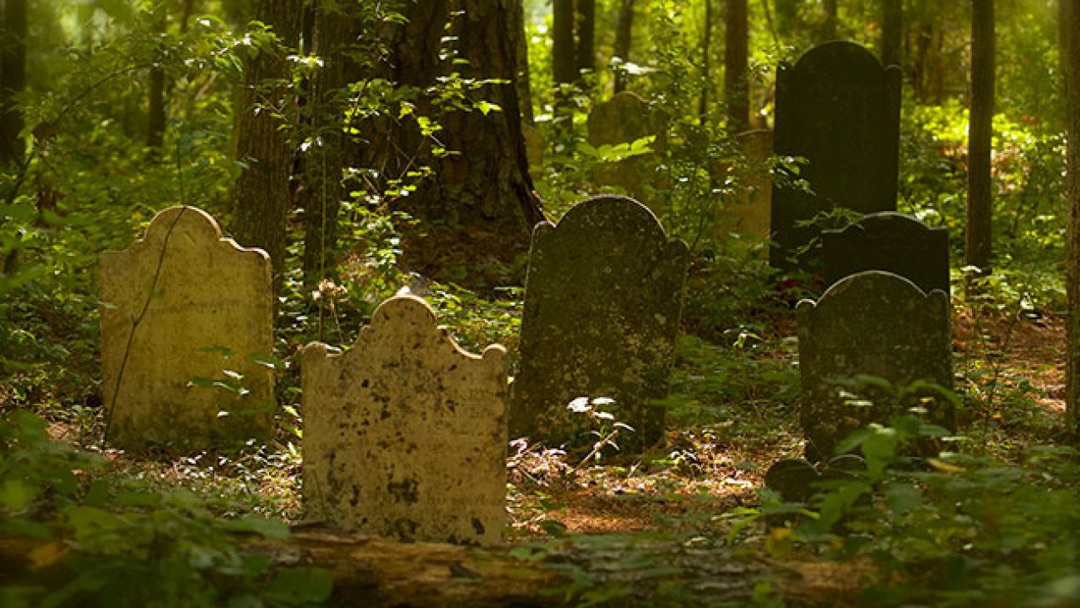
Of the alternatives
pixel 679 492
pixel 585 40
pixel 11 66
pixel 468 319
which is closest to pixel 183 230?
pixel 468 319

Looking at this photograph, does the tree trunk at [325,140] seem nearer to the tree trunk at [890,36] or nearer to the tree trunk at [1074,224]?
the tree trunk at [1074,224]

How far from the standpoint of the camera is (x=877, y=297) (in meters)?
6.43

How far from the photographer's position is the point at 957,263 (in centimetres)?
1316

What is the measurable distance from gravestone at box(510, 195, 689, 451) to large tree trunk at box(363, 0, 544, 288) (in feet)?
11.4

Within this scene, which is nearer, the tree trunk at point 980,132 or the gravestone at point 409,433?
the gravestone at point 409,433

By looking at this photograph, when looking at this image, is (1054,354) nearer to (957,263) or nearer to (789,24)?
(957,263)

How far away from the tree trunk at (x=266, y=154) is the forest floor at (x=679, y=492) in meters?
1.82

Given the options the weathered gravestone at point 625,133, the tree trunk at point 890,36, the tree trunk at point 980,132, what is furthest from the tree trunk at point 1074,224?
the tree trunk at point 890,36

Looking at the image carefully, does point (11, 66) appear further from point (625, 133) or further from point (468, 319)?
point (468, 319)

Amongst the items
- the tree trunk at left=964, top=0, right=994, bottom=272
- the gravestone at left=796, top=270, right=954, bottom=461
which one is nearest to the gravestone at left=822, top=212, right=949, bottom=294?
the gravestone at left=796, top=270, right=954, bottom=461

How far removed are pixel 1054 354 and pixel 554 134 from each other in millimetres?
6813

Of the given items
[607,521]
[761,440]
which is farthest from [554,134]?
[607,521]

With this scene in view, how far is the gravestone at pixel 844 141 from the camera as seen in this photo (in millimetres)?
11078

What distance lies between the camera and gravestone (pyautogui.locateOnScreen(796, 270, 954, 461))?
6414mm
